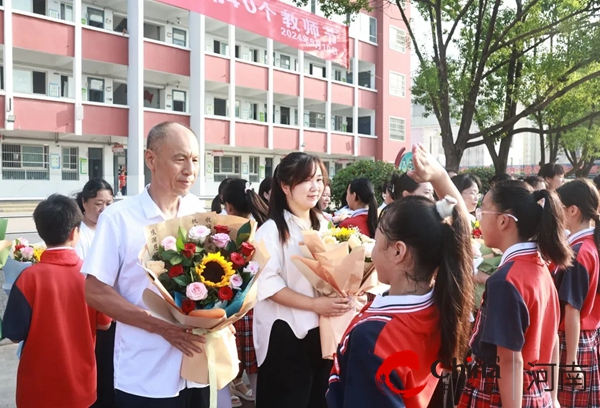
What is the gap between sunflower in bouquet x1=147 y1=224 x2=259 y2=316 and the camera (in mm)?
2070

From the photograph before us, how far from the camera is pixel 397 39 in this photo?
30.8 m

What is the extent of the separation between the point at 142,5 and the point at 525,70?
13598 millimetres

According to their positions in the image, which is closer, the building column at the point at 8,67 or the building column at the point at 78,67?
the building column at the point at 8,67

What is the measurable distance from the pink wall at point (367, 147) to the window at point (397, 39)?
546 centimetres

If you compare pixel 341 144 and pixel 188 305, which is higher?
pixel 341 144

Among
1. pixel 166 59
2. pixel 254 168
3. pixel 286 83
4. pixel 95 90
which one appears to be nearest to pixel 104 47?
pixel 95 90

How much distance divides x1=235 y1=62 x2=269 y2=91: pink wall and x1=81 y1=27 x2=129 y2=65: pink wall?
16.6 ft

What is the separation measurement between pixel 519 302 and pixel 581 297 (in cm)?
109

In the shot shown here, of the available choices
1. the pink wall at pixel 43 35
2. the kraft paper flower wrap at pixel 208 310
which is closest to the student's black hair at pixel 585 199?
the kraft paper flower wrap at pixel 208 310

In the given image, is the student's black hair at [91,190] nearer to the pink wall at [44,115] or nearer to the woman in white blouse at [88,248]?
the woman in white blouse at [88,248]

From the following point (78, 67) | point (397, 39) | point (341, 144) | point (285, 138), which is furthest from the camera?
point (397, 39)

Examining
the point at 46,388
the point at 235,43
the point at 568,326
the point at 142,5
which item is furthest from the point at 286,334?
the point at 235,43

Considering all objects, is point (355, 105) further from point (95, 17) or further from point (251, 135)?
point (95, 17)

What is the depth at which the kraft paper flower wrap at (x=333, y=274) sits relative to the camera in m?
2.69
